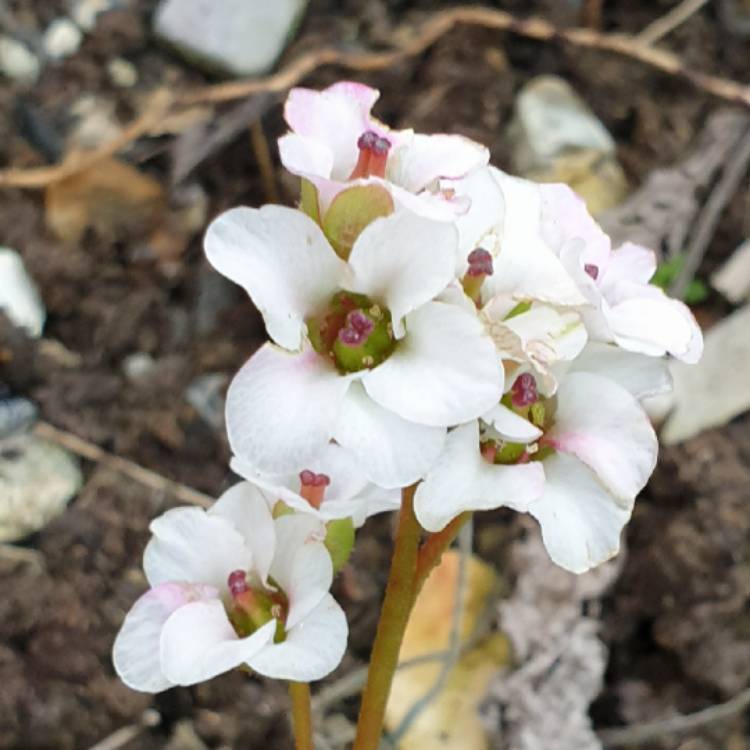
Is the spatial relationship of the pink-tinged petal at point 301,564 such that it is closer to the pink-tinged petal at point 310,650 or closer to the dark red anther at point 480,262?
the pink-tinged petal at point 310,650

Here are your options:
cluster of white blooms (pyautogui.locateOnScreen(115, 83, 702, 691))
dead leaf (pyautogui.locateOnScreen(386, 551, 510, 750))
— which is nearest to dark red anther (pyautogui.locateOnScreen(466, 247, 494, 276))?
cluster of white blooms (pyautogui.locateOnScreen(115, 83, 702, 691))

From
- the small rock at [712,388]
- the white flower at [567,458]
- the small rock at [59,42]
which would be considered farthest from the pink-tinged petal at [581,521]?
the small rock at [59,42]

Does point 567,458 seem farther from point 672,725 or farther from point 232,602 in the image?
point 672,725

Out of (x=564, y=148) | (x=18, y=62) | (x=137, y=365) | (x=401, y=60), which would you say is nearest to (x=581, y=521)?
(x=137, y=365)

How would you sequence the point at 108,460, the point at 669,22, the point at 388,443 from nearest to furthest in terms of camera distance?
1. the point at 388,443
2. the point at 108,460
3. the point at 669,22

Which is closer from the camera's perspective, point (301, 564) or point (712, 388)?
point (301, 564)

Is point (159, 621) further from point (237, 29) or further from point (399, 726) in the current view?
point (237, 29)

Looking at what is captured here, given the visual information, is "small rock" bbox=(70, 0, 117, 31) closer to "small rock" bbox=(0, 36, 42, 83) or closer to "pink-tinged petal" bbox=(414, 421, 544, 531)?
"small rock" bbox=(0, 36, 42, 83)

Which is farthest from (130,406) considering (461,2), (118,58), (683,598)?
(461,2)
